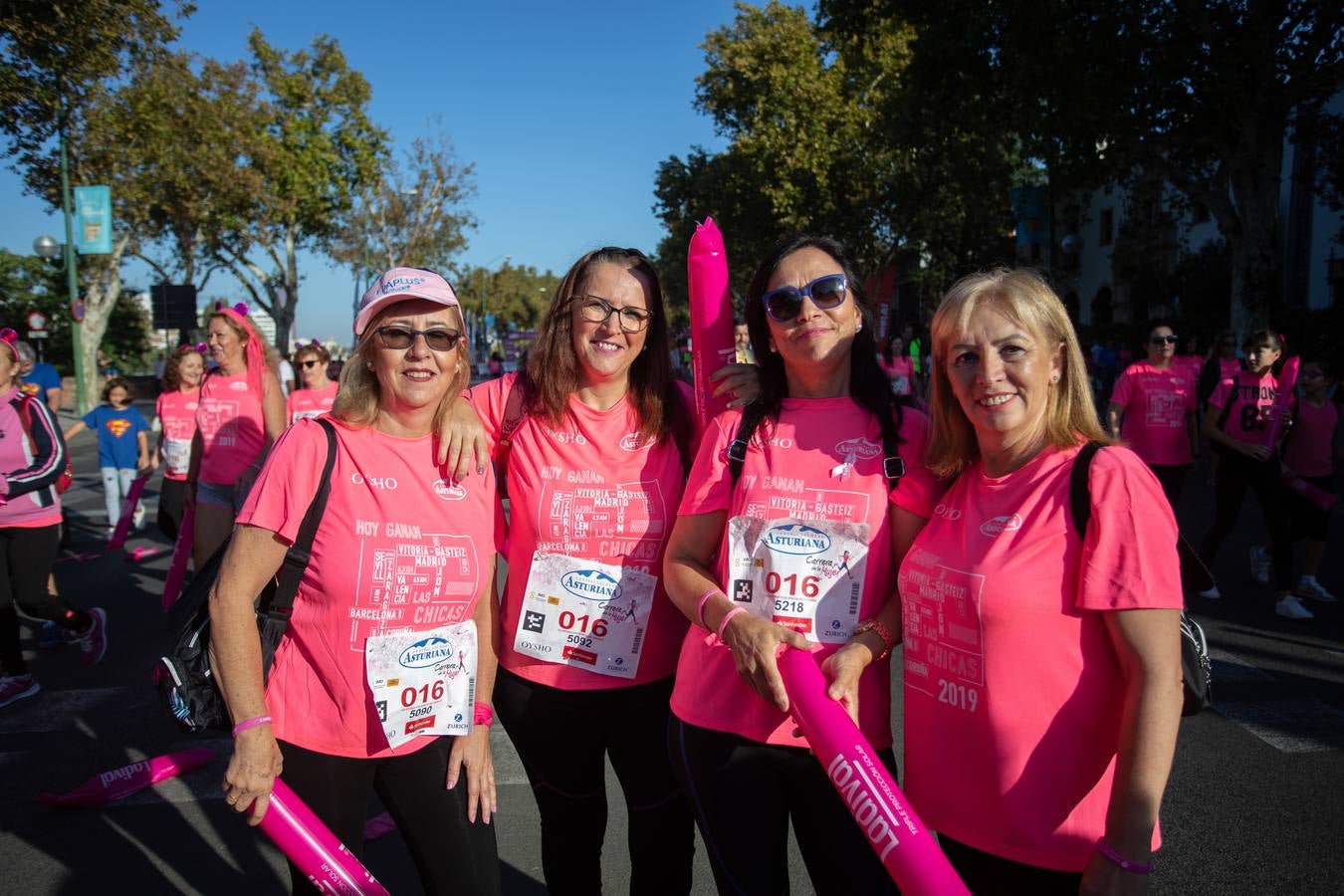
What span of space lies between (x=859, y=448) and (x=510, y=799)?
2657 millimetres

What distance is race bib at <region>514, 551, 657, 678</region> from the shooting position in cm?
238

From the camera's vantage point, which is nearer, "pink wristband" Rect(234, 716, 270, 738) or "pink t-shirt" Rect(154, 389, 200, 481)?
"pink wristband" Rect(234, 716, 270, 738)

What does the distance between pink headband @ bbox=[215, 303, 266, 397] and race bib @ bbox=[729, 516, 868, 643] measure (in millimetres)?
4623

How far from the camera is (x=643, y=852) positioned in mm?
2418

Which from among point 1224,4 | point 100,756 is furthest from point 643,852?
point 1224,4

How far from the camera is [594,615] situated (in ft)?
7.78

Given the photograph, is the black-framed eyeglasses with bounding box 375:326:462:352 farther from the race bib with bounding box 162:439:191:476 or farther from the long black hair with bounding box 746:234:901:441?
the race bib with bounding box 162:439:191:476

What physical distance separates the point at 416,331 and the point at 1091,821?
1.85 metres

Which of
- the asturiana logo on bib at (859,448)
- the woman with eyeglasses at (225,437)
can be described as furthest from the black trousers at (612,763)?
the woman with eyeglasses at (225,437)

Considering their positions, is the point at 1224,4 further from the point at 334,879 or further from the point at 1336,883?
the point at 334,879

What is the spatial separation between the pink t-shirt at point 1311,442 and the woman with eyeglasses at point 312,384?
25.2 feet

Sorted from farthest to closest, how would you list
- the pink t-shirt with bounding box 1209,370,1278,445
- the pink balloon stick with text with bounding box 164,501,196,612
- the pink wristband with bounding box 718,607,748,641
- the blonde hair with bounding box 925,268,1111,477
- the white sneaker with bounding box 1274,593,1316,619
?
the pink t-shirt with bounding box 1209,370,1278,445
the white sneaker with bounding box 1274,593,1316,619
the pink balloon stick with text with bounding box 164,501,196,612
the pink wristband with bounding box 718,607,748,641
the blonde hair with bounding box 925,268,1111,477

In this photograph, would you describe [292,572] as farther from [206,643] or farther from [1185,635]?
[1185,635]

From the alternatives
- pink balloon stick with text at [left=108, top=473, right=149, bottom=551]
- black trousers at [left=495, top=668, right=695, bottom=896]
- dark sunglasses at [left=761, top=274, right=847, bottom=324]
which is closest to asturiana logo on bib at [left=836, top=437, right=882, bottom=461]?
dark sunglasses at [left=761, top=274, right=847, bottom=324]
